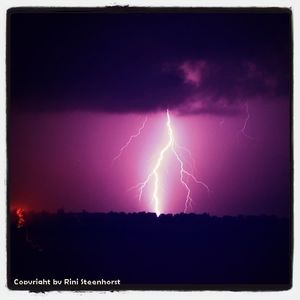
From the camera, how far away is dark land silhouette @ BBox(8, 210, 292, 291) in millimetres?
1857

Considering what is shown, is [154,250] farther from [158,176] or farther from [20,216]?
[20,216]

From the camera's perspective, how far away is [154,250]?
1.87 metres

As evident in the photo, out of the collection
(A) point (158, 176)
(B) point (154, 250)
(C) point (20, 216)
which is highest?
(A) point (158, 176)

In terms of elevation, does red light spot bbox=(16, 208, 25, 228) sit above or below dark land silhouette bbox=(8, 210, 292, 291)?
above

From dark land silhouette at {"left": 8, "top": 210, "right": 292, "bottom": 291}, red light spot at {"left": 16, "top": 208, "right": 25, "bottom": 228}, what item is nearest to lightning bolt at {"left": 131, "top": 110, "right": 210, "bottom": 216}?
dark land silhouette at {"left": 8, "top": 210, "right": 292, "bottom": 291}

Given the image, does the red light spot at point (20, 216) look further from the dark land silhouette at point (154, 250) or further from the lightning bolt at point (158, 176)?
the lightning bolt at point (158, 176)

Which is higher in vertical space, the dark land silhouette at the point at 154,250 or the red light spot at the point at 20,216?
the red light spot at the point at 20,216

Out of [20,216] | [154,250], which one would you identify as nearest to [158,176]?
[154,250]

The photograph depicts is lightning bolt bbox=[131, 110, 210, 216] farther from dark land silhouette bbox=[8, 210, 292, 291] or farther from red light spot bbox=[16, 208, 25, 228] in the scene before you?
red light spot bbox=[16, 208, 25, 228]

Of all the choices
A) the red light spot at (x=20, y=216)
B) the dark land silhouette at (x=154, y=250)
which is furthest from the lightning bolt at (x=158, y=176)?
the red light spot at (x=20, y=216)

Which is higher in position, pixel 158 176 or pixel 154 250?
pixel 158 176

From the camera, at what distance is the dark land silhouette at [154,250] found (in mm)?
1857

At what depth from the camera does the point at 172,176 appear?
186 centimetres

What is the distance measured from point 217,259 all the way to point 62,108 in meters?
0.93
